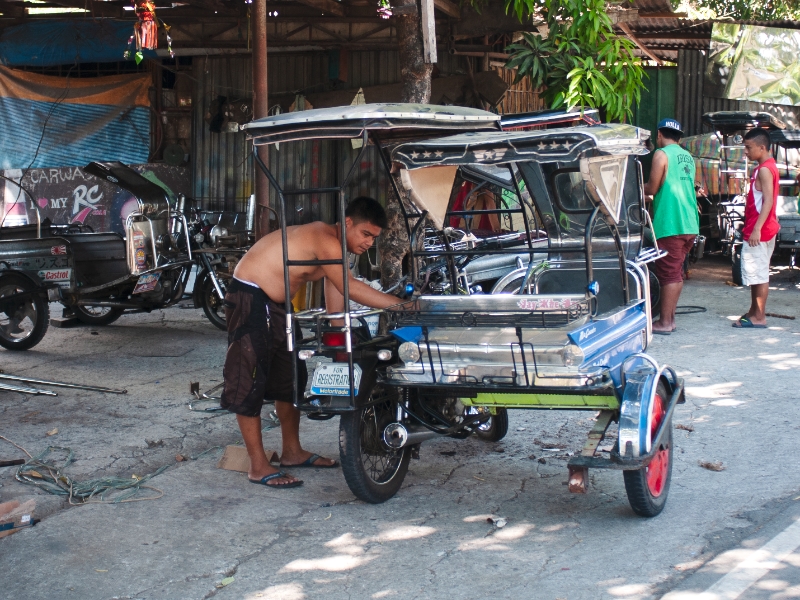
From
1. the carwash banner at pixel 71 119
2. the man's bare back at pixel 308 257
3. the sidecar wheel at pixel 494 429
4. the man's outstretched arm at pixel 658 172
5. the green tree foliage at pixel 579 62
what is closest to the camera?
the man's bare back at pixel 308 257

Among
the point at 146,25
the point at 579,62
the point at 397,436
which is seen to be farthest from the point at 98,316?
the point at 397,436

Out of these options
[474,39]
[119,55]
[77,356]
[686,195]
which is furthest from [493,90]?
[77,356]

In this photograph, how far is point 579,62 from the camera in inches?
364

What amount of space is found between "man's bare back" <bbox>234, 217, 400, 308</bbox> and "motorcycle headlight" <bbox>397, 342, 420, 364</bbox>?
38cm

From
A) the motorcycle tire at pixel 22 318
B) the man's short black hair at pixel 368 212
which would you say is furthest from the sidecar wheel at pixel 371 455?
the motorcycle tire at pixel 22 318

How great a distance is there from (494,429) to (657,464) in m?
1.42

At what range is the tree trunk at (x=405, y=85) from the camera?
25.2 ft

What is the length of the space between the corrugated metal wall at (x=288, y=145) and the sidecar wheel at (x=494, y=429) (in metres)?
6.99

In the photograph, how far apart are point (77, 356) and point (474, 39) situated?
6798 millimetres

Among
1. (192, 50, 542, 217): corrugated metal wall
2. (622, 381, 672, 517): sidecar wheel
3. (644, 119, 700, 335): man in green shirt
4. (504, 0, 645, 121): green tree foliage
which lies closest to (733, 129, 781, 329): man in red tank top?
(644, 119, 700, 335): man in green shirt

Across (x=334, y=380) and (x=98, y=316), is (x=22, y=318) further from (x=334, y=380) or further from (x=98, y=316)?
(x=334, y=380)

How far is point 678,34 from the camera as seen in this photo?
15.7m

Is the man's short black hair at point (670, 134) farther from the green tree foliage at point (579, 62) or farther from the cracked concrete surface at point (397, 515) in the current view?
the cracked concrete surface at point (397, 515)

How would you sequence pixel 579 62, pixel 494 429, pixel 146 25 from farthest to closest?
pixel 579 62, pixel 146 25, pixel 494 429
